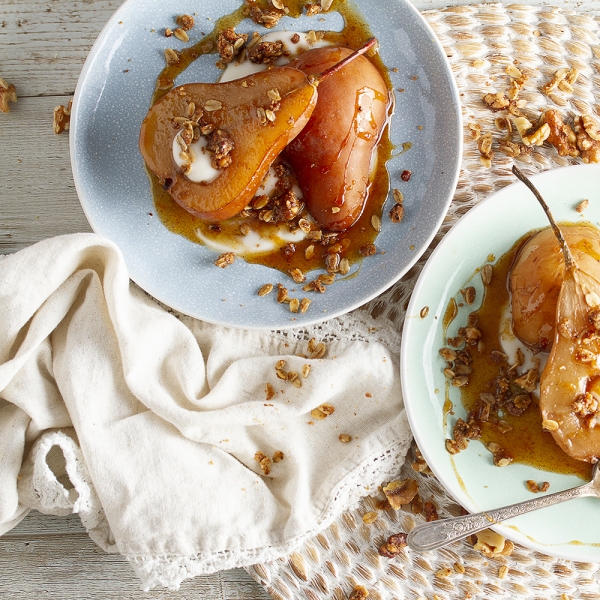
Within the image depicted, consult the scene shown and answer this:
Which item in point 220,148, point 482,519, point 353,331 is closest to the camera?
point 220,148

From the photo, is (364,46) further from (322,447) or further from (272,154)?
(322,447)

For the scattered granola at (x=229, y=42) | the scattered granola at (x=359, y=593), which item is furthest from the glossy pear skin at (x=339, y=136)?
the scattered granola at (x=359, y=593)

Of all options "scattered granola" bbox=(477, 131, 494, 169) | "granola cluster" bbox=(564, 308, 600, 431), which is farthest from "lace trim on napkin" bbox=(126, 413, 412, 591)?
"scattered granola" bbox=(477, 131, 494, 169)

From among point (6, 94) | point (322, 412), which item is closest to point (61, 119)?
point (6, 94)

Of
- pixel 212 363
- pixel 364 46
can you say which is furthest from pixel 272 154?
pixel 212 363

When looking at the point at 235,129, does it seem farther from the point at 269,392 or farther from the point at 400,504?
the point at 400,504

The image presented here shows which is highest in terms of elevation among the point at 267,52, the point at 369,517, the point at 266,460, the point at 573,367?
the point at 267,52
